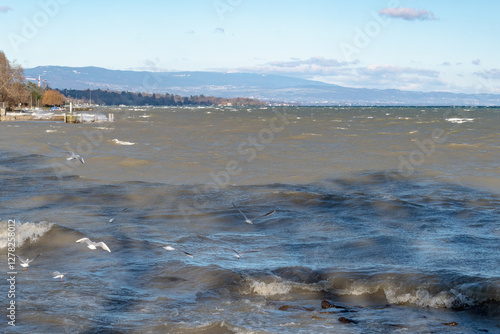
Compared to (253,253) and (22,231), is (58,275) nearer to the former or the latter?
(22,231)

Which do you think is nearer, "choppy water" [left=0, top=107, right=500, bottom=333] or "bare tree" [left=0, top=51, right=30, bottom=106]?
"choppy water" [left=0, top=107, right=500, bottom=333]

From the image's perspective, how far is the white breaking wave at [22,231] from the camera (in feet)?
45.2

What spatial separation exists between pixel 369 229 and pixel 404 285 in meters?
5.28

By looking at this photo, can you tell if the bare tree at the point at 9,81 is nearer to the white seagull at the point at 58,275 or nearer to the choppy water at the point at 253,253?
the choppy water at the point at 253,253

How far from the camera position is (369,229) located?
16047mm

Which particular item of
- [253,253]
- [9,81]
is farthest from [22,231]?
[9,81]

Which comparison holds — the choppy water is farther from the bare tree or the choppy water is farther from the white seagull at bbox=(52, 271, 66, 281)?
the bare tree

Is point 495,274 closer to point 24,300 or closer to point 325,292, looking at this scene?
point 325,292

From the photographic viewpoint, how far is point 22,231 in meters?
14.4

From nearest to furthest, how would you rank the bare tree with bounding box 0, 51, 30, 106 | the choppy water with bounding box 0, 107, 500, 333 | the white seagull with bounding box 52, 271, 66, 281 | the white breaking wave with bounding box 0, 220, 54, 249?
the choppy water with bounding box 0, 107, 500, 333 < the white seagull with bounding box 52, 271, 66, 281 < the white breaking wave with bounding box 0, 220, 54, 249 < the bare tree with bounding box 0, 51, 30, 106

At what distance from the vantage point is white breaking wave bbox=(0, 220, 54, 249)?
1378 centimetres

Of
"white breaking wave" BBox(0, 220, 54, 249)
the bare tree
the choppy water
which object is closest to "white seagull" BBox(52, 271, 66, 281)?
the choppy water

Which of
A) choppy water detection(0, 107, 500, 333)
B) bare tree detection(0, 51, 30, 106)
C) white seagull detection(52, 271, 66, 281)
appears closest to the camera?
choppy water detection(0, 107, 500, 333)

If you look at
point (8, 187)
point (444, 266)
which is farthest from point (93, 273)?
point (8, 187)
